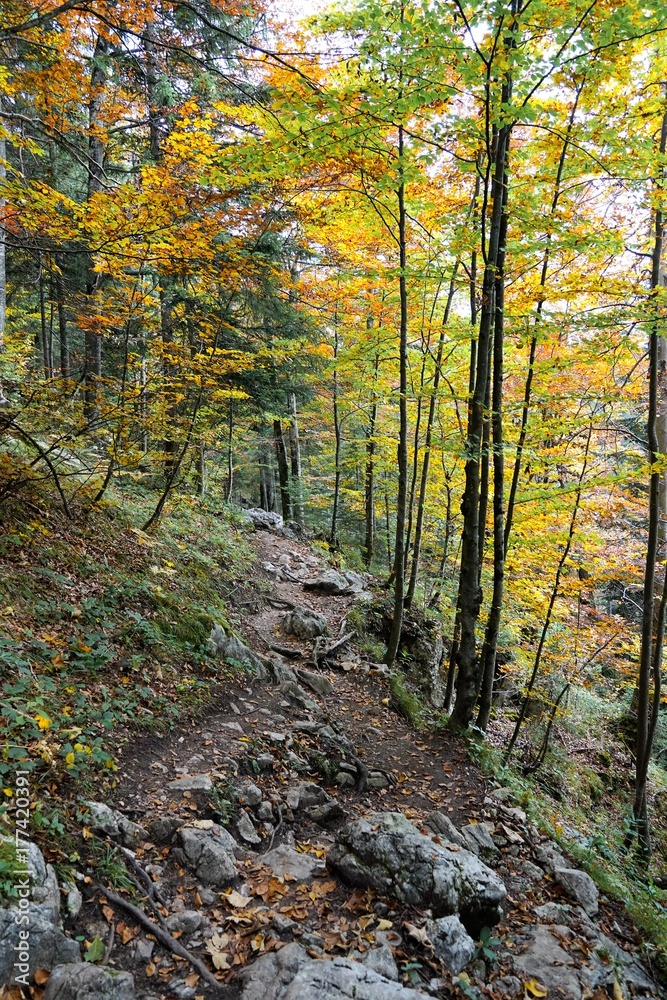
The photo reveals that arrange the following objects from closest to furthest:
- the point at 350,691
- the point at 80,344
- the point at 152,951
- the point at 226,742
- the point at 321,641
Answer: the point at 152,951
the point at 226,742
the point at 350,691
the point at 321,641
the point at 80,344

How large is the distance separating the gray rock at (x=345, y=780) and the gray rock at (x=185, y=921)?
2387mm

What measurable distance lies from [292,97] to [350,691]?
7637 mm

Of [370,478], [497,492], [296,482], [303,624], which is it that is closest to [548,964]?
[497,492]

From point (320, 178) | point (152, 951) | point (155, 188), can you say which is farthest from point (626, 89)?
point (152, 951)

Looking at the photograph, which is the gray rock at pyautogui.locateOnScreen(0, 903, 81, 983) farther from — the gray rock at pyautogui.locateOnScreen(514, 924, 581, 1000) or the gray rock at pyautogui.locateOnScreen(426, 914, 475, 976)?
the gray rock at pyautogui.locateOnScreen(514, 924, 581, 1000)

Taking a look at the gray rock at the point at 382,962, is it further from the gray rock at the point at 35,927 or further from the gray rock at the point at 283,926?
the gray rock at the point at 35,927

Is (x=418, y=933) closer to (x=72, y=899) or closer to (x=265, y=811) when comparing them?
(x=265, y=811)

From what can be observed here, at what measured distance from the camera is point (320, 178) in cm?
707

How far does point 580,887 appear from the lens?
16.3 feet

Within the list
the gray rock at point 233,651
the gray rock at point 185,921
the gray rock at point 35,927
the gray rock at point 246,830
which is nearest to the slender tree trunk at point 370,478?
the gray rock at point 233,651

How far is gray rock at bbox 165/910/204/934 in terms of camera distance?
3297 mm

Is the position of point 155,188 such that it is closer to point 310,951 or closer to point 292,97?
point 292,97

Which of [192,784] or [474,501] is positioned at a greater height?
[474,501]

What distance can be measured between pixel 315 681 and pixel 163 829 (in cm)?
401
